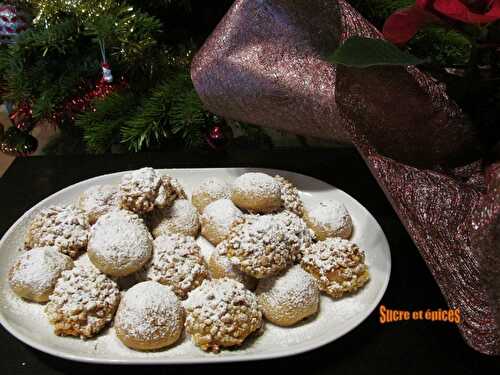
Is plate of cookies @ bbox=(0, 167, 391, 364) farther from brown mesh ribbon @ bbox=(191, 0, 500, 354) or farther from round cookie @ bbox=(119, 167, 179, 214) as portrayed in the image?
brown mesh ribbon @ bbox=(191, 0, 500, 354)

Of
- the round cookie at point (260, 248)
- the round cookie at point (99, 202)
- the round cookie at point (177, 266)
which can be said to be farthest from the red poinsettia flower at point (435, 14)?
the round cookie at point (99, 202)

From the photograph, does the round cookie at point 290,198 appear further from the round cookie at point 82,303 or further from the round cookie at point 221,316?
the round cookie at point 82,303

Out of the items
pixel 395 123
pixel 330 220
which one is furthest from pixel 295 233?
pixel 395 123

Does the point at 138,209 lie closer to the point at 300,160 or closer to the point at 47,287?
the point at 47,287

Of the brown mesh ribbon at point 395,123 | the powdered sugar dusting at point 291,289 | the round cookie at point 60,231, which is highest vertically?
the brown mesh ribbon at point 395,123

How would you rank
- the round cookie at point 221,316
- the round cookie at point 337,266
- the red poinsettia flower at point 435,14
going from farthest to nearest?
A: 1. the round cookie at point 337,266
2. the round cookie at point 221,316
3. the red poinsettia flower at point 435,14

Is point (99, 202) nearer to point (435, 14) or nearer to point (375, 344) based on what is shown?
point (375, 344)
